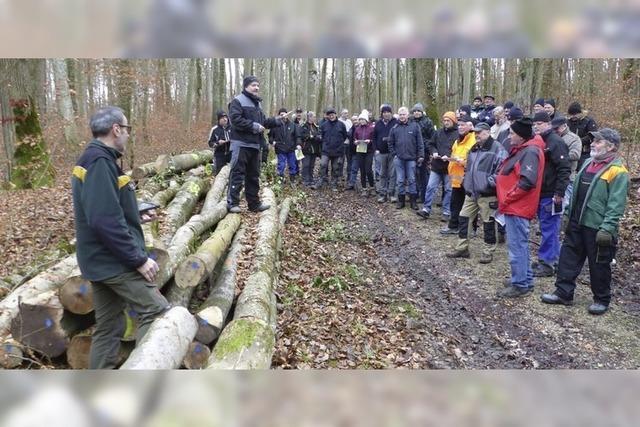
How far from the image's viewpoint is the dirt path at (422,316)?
4051 millimetres

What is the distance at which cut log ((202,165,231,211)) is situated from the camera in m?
6.93

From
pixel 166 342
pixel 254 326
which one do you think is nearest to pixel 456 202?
pixel 254 326

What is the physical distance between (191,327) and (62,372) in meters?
2.59

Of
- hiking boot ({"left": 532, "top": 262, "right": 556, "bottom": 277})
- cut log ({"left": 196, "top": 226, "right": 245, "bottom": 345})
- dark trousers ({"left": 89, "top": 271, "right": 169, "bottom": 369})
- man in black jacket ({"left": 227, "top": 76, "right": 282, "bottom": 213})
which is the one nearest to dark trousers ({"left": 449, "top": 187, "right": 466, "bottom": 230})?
hiking boot ({"left": 532, "top": 262, "right": 556, "bottom": 277})

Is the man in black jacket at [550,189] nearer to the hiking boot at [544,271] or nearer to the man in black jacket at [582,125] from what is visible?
the hiking boot at [544,271]

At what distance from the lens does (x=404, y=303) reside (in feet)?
17.7

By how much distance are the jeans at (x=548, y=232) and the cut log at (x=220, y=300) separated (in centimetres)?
399

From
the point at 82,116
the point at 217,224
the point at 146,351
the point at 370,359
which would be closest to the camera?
the point at 146,351

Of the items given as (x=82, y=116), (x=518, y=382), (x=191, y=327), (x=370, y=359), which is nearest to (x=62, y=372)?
(x=518, y=382)

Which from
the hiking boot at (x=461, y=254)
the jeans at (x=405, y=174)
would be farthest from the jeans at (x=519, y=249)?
the jeans at (x=405, y=174)

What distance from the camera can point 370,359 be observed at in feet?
13.0

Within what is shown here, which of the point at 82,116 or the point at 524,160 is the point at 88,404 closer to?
the point at 524,160

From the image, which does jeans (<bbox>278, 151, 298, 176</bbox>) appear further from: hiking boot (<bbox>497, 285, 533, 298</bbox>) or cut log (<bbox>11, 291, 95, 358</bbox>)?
cut log (<bbox>11, 291, 95, 358</bbox>)

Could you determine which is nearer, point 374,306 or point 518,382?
point 518,382
